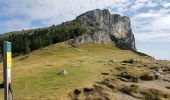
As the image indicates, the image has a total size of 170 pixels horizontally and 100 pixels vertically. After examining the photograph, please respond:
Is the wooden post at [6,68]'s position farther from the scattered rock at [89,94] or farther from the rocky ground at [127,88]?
the rocky ground at [127,88]

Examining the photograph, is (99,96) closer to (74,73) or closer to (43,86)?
(43,86)

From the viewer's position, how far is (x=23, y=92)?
53562 millimetres

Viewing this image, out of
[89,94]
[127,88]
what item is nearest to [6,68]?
[89,94]

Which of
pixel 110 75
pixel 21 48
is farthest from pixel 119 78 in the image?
pixel 21 48

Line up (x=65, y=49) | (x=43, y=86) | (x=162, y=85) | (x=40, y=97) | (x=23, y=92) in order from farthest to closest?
(x=65, y=49) → (x=162, y=85) → (x=43, y=86) → (x=23, y=92) → (x=40, y=97)

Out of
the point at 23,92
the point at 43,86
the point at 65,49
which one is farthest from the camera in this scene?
the point at 65,49

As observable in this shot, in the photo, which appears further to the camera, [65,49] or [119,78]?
[65,49]

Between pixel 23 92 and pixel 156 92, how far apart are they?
73.0 feet

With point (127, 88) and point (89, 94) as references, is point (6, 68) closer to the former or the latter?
point (89, 94)

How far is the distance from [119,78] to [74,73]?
30.6 feet

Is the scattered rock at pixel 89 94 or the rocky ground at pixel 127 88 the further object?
the rocky ground at pixel 127 88

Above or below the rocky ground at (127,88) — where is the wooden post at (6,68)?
above

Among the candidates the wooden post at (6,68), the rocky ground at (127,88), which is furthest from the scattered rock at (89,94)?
the wooden post at (6,68)

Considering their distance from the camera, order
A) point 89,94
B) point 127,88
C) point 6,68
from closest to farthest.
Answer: point 6,68
point 89,94
point 127,88
